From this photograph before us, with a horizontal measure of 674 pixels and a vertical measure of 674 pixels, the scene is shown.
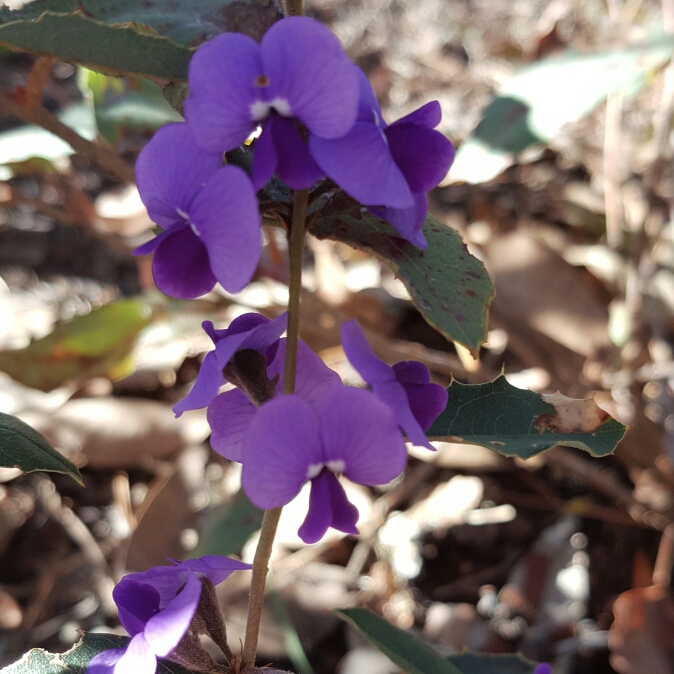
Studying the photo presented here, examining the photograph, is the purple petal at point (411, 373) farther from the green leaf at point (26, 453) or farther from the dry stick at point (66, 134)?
the dry stick at point (66, 134)

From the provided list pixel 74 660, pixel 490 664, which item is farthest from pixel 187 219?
pixel 490 664

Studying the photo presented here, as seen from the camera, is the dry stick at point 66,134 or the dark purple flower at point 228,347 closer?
the dark purple flower at point 228,347

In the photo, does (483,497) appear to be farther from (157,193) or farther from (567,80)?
(157,193)

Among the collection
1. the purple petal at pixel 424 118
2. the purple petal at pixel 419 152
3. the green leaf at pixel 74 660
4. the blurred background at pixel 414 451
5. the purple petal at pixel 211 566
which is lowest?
the blurred background at pixel 414 451

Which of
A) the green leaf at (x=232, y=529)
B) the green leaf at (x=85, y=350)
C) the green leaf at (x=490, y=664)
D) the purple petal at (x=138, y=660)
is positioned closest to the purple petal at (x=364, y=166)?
the purple petal at (x=138, y=660)

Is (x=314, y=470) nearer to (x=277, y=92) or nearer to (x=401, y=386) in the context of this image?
(x=401, y=386)

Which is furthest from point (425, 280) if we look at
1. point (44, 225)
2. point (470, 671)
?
point (44, 225)
